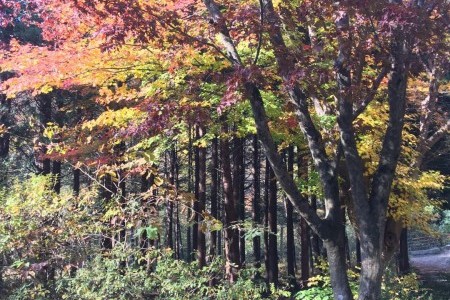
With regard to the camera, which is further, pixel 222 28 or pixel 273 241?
pixel 273 241

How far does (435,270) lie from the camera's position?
2352 cm

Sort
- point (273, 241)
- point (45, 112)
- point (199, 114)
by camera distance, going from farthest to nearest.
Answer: point (45, 112) < point (273, 241) < point (199, 114)

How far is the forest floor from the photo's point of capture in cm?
1688

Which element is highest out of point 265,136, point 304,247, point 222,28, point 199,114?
point 222,28

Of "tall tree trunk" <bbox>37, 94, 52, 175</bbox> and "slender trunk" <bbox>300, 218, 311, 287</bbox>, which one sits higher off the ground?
"tall tree trunk" <bbox>37, 94, 52, 175</bbox>

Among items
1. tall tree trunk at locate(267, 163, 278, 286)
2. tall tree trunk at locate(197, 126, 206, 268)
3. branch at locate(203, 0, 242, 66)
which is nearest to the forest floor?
tall tree trunk at locate(267, 163, 278, 286)

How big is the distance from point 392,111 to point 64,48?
480cm

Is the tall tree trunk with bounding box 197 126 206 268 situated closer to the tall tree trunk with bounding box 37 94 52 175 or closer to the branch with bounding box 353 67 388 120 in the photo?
the tall tree trunk with bounding box 37 94 52 175

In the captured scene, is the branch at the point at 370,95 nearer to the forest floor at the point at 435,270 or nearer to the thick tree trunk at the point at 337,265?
the thick tree trunk at the point at 337,265

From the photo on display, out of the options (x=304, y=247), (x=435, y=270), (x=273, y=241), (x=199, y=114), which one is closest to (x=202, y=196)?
(x=273, y=241)

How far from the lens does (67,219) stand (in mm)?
4770

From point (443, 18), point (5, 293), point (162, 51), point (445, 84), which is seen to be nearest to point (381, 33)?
point (443, 18)

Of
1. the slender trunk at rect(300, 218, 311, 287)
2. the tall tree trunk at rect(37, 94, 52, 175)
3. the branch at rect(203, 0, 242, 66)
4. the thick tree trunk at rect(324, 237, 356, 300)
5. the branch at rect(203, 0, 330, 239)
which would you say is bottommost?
the slender trunk at rect(300, 218, 311, 287)

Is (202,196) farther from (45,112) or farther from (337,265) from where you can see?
(337,265)
